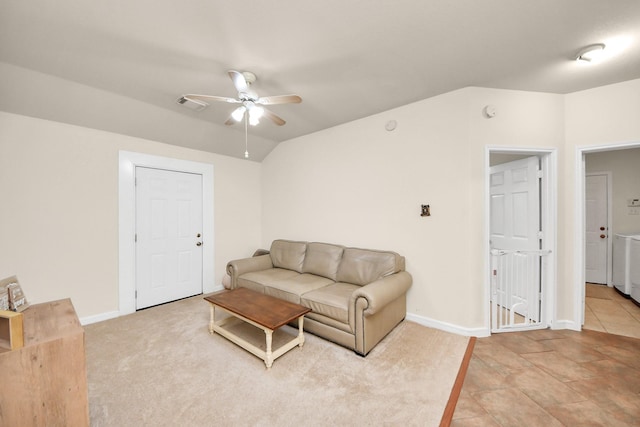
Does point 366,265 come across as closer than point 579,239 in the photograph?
No

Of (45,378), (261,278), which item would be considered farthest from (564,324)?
(45,378)

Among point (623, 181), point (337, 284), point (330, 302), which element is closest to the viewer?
point (330, 302)

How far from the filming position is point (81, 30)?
1.75m

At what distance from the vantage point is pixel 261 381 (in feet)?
6.43

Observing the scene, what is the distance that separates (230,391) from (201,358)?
1.92ft

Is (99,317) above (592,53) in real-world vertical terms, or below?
below

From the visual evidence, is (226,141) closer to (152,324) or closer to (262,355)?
(152,324)

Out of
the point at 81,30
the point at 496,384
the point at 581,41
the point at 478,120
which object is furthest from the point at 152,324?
the point at 581,41

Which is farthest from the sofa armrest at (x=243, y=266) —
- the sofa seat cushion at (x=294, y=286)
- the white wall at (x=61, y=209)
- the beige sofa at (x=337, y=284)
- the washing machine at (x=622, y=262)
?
the washing machine at (x=622, y=262)

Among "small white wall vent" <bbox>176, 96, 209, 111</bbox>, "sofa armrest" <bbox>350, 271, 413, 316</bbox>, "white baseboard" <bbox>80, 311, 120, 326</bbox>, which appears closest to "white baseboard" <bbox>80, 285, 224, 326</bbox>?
"white baseboard" <bbox>80, 311, 120, 326</bbox>

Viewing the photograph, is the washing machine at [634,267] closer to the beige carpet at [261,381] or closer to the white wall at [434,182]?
the white wall at [434,182]

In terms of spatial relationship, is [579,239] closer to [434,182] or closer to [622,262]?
[434,182]

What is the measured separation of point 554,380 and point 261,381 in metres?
2.31

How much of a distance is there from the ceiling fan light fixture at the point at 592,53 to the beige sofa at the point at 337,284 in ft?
7.84
